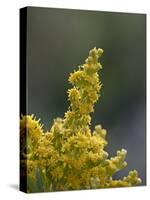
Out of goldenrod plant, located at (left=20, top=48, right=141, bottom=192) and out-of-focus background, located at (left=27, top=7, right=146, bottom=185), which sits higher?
out-of-focus background, located at (left=27, top=7, right=146, bottom=185)

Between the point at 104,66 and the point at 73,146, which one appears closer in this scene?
the point at 73,146

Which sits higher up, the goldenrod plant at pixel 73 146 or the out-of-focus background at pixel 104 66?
the out-of-focus background at pixel 104 66

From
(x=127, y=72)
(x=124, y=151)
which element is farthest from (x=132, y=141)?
(x=127, y=72)

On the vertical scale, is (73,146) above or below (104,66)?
below

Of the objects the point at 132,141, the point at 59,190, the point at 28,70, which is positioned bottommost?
the point at 59,190

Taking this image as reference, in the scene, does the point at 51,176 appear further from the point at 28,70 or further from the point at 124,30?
the point at 124,30
